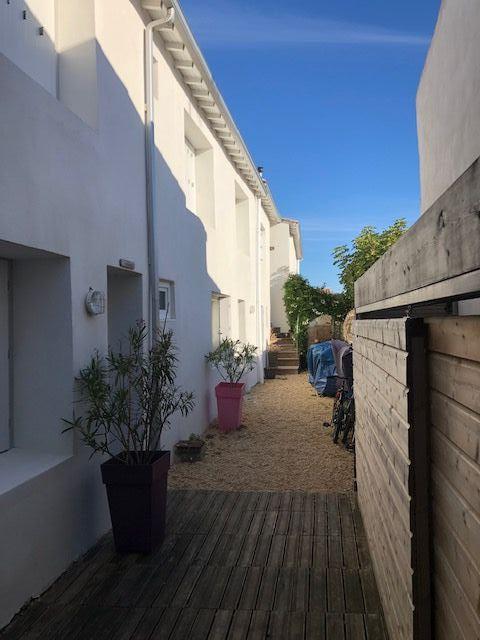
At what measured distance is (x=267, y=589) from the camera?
3.64 m

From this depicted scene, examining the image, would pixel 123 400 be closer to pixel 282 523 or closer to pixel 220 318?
pixel 282 523

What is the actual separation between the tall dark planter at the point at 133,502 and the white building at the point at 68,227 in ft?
0.94

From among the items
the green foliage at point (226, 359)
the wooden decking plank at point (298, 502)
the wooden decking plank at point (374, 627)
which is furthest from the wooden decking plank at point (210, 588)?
the green foliage at point (226, 359)

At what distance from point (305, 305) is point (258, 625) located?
1660cm

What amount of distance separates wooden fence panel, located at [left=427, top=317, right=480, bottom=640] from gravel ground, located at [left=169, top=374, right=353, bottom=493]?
4.25 meters

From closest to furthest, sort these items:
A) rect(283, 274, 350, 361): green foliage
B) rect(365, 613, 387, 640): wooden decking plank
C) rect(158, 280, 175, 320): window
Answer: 1. rect(365, 613, 387, 640): wooden decking plank
2. rect(158, 280, 175, 320): window
3. rect(283, 274, 350, 361): green foliage

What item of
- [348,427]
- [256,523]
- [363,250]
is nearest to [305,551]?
[256,523]

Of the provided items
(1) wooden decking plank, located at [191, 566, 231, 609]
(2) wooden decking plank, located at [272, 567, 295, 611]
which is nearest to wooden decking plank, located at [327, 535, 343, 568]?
(2) wooden decking plank, located at [272, 567, 295, 611]

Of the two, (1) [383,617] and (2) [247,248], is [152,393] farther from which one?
(2) [247,248]

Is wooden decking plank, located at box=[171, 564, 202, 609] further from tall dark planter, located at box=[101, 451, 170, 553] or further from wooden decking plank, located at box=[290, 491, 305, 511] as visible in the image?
wooden decking plank, located at box=[290, 491, 305, 511]

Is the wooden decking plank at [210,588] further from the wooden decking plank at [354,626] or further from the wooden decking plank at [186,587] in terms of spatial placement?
the wooden decking plank at [354,626]

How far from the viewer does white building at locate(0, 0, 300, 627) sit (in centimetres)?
349

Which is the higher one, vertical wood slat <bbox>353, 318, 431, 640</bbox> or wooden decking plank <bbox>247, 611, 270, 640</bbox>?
vertical wood slat <bbox>353, 318, 431, 640</bbox>

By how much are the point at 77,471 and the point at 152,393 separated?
88 cm
